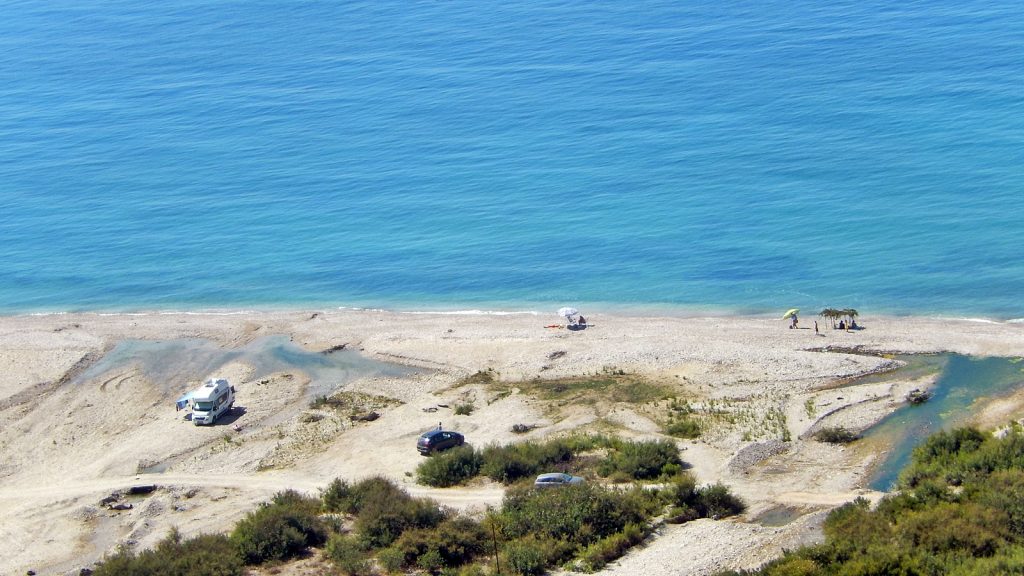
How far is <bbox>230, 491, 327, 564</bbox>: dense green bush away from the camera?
32.3m

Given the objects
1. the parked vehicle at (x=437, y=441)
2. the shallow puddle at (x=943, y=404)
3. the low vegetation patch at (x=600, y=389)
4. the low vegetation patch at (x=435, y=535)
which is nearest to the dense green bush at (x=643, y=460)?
the low vegetation patch at (x=435, y=535)

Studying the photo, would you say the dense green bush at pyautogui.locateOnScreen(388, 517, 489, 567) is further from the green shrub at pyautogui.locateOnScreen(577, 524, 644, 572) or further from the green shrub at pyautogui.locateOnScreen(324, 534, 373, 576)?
the green shrub at pyautogui.locateOnScreen(577, 524, 644, 572)

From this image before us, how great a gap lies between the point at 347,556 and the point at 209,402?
1664 centimetres

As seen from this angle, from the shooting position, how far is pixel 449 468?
3831cm

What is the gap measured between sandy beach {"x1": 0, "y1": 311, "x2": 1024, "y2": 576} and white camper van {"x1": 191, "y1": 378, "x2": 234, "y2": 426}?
0.64 metres

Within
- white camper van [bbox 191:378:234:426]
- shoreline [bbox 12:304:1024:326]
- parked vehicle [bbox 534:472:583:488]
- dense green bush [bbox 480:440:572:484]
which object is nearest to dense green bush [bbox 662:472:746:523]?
parked vehicle [bbox 534:472:583:488]

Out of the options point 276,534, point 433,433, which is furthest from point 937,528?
point 433,433

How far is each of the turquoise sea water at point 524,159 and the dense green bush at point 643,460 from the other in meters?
21.2

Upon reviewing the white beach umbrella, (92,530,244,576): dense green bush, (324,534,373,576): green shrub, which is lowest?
(324,534,373,576): green shrub

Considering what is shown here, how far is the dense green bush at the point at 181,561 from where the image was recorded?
3042cm

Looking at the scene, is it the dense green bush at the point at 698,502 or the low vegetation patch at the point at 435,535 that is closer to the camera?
the low vegetation patch at the point at 435,535

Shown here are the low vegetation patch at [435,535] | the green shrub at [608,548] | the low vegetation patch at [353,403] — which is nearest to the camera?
the green shrub at [608,548]

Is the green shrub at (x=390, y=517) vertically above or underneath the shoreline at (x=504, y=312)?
underneath

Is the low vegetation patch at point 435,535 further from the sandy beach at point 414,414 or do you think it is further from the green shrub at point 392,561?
the sandy beach at point 414,414
